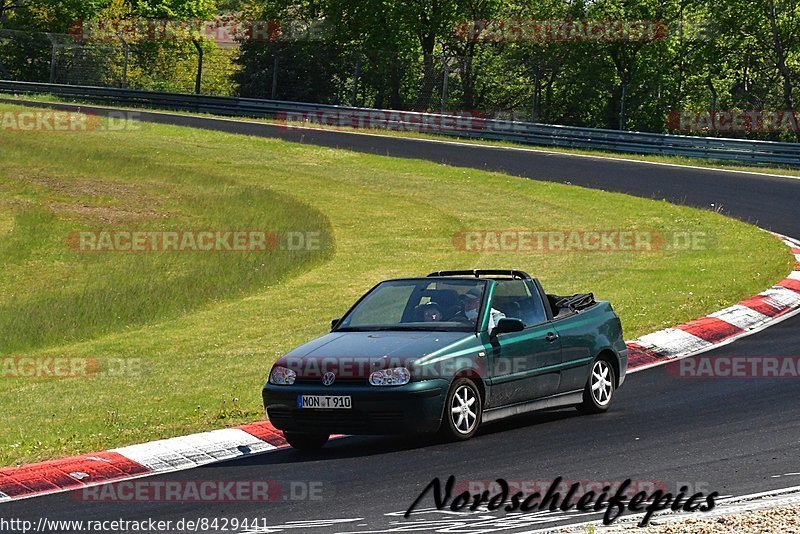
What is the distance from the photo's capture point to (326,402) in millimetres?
9633

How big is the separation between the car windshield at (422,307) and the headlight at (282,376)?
1.03 meters

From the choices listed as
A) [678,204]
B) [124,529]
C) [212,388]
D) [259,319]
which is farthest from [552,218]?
[124,529]

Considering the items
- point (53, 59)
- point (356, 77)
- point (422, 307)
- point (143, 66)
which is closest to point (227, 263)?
point (422, 307)

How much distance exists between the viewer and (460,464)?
8.91 metres

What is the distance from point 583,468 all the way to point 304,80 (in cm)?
4074

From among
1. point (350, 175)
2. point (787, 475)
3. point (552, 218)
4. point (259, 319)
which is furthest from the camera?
point (350, 175)

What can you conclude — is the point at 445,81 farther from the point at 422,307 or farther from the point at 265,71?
the point at 422,307

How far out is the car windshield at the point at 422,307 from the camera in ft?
35.1

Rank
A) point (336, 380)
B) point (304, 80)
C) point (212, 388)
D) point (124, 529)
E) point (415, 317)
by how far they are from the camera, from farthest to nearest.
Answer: point (304, 80) < point (212, 388) < point (415, 317) < point (336, 380) < point (124, 529)

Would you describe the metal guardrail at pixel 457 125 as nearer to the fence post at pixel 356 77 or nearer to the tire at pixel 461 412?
the fence post at pixel 356 77

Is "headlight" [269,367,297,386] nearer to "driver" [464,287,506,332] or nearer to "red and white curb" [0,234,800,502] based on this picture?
"red and white curb" [0,234,800,502]

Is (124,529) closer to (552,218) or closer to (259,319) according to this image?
(259,319)

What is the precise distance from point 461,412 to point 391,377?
0.68 m

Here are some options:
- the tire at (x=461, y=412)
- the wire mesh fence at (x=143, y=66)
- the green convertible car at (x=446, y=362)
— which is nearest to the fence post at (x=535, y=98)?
the wire mesh fence at (x=143, y=66)
